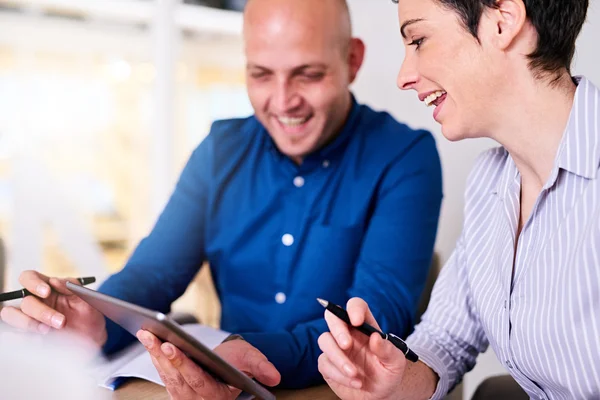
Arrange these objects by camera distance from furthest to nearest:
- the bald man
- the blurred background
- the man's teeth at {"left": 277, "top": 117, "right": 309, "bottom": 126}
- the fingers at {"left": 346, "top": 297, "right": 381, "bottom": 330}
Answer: the blurred background < the man's teeth at {"left": 277, "top": 117, "right": 309, "bottom": 126} < the bald man < the fingers at {"left": 346, "top": 297, "right": 381, "bottom": 330}

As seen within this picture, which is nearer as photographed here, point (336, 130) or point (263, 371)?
point (263, 371)

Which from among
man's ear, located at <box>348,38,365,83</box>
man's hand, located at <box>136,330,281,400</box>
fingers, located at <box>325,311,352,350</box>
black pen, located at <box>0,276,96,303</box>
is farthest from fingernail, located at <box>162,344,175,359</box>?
man's ear, located at <box>348,38,365,83</box>

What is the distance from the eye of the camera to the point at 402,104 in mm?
2582

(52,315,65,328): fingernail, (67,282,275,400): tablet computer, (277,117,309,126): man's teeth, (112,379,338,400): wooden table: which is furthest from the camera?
(277,117,309,126): man's teeth

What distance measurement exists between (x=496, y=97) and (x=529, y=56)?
0.08m

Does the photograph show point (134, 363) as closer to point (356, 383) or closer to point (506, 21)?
point (356, 383)

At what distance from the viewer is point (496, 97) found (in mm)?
1099

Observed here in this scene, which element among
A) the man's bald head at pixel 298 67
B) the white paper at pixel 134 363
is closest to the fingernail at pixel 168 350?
the white paper at pixel 134 363

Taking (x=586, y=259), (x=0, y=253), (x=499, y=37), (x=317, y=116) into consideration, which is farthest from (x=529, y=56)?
(x=0, y=253)

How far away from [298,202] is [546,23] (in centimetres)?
87

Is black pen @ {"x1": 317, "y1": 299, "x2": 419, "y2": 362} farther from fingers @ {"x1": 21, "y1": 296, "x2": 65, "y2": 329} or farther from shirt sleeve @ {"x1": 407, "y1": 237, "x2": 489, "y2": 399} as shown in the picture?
fingers @ {"x1": 21, "y1": 296, "x2": 65, "y2": 329}

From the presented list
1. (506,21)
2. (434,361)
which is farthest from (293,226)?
(506,21)

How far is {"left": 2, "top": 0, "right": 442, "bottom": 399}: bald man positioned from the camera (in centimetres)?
159

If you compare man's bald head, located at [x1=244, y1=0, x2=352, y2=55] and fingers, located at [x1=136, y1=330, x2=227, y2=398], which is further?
man's bald head, located at [x1=244, y1=0, x2=352, y2=55]
